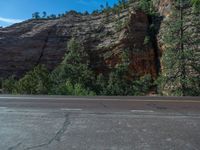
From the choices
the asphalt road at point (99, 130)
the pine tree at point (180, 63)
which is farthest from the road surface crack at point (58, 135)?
the pine tree at point (180, 63)

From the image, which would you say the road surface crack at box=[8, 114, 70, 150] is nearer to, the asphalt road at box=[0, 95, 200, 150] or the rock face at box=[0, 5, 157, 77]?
the asphalt road at box=[0, 95, 200, 150]

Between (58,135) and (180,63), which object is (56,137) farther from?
(180,63)

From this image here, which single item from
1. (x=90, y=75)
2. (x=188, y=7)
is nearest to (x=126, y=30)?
(x=188, y=7)

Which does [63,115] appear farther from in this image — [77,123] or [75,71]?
[75,71]

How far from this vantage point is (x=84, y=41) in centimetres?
4494

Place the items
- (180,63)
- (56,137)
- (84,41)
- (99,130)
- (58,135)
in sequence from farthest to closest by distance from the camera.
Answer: (84,41)
(180,63)
(99,130)
(58,135)
(56,137)

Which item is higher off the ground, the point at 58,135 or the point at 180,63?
the point at 180,63

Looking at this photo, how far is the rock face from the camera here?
4228 cm

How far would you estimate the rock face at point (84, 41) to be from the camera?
42.3 meters

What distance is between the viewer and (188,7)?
1371 inches

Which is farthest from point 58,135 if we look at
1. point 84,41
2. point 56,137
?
point 84,41

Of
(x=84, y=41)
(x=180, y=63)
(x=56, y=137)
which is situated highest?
(x=84, y=41)

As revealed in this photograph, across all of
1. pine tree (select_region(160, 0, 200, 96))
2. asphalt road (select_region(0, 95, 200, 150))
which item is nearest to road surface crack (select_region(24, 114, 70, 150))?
asphalt road (select_region(0, 95, 200, 150))

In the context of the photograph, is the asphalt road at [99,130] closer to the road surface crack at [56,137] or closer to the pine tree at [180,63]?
the road surface crack at [56,137]
